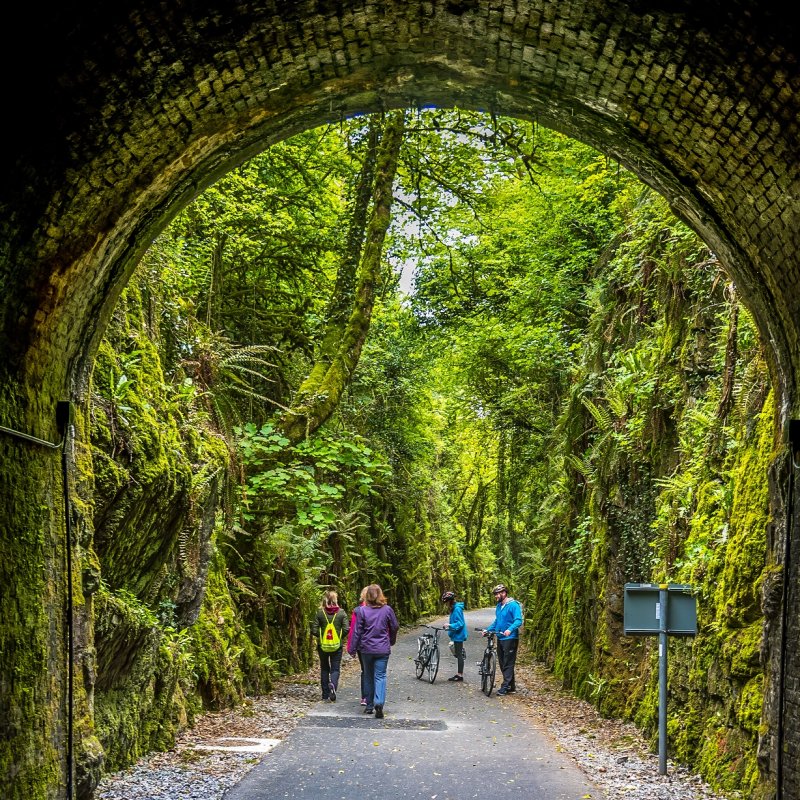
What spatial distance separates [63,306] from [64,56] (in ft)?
4.97

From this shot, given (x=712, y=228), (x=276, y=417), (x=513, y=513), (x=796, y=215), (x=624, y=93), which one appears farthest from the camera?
(x=513, y=513)

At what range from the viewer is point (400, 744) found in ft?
33.9

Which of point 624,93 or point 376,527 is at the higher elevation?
point 624,93

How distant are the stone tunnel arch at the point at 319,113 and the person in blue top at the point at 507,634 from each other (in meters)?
10.7

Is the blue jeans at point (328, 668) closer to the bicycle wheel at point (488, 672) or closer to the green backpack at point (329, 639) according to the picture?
the green backpack at point (329, 639)

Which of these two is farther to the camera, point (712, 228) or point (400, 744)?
point (400, 744)

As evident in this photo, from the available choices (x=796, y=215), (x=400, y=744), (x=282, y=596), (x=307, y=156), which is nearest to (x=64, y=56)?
(x=796, y=215)

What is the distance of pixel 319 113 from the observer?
595cm

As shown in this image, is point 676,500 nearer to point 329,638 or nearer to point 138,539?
point 329,638

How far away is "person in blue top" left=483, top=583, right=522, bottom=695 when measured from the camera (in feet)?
53.5

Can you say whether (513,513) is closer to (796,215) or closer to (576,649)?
(576,649)

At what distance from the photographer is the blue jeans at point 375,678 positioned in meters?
12.8

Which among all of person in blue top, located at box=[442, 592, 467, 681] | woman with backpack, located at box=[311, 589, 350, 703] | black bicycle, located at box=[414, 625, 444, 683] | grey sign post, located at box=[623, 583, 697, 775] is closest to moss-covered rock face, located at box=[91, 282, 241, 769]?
woman with backpack, located at box=[311, 589, 350, 703]

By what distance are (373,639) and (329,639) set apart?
1156 millimetres
